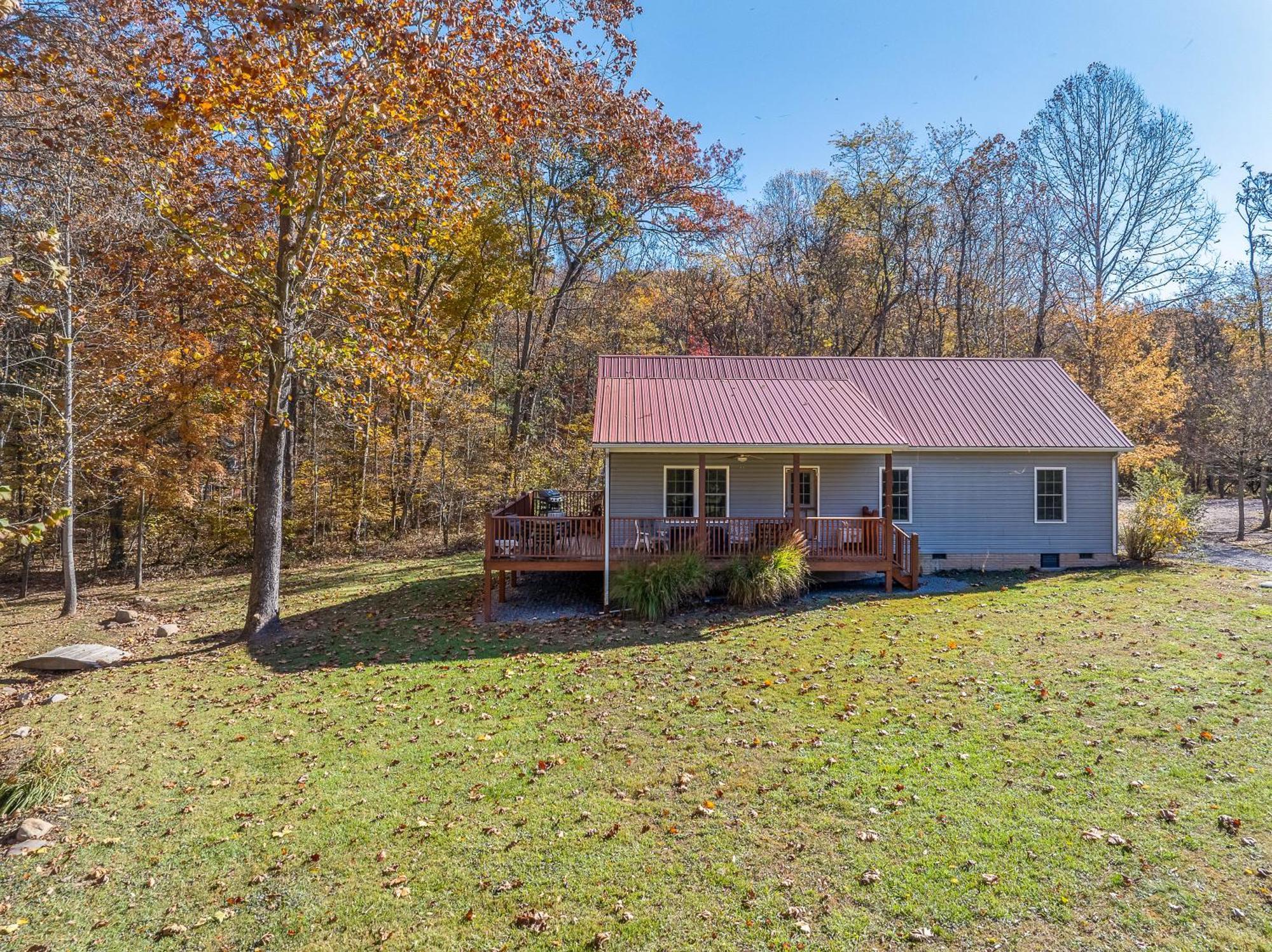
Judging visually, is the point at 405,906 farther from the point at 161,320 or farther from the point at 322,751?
the point at 161,320

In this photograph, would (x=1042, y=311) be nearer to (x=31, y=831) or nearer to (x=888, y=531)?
(x=888, y=531)

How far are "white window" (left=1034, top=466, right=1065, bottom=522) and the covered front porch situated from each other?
3045 mm

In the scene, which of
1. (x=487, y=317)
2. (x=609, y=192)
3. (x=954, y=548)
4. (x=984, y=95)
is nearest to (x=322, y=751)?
(x=954, y=548)

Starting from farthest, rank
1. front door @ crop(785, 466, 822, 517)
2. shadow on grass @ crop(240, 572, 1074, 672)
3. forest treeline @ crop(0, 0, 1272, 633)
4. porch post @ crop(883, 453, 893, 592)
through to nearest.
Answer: front door @ crop(785, 466, 822, 517) → porch post @ crop(883, 453, 893, 592) → shadow on grass @ crop(240, 572, 1074, 672) → forest treeline @ crop(0, 0, 1272, 633)

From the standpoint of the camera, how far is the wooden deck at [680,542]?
39.0 feet

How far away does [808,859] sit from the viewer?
4.34m

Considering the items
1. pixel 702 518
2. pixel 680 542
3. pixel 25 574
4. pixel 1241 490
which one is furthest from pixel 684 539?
pixel 1241 490

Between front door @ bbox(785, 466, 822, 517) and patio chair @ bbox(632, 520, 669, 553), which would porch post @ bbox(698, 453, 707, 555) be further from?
front door @ bbox(785, 466, 822, 517)

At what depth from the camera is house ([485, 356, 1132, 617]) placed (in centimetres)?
1255

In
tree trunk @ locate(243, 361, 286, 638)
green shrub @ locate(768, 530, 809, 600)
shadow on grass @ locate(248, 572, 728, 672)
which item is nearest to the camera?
shadow on grass @ locate(248, 572, 728, 672)

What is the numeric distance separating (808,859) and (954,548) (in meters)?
12.0

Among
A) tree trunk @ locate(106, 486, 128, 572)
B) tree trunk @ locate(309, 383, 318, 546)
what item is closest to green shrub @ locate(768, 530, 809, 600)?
tree trunk @ locate(309, 383, 318, 546)

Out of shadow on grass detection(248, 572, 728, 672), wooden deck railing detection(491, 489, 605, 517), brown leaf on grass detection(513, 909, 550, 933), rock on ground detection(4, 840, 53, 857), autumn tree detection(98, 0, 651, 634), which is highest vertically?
autumn tree detection(98, 0, 651, 634)

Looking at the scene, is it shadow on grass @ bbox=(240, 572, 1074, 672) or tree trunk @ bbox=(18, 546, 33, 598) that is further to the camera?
tree trunk @ bbox=(18, 546, 33, 598)
